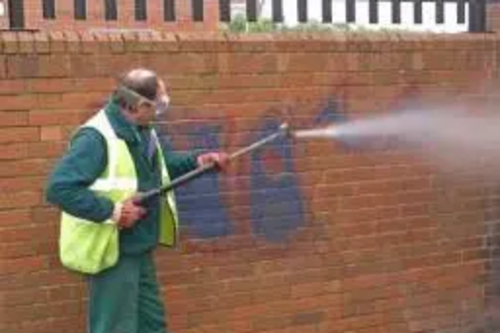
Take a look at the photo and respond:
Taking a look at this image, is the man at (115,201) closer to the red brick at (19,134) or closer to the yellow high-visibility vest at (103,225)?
the yellow high-visibility vest at (103,225)

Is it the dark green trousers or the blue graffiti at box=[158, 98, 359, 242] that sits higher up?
the blue graffiti at box=[158, 98, 359, 242]

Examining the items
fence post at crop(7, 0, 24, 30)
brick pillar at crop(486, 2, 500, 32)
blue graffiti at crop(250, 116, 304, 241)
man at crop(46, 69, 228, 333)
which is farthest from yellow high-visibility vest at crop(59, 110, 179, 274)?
brick pillar at crop(486, 2, 500, 32)

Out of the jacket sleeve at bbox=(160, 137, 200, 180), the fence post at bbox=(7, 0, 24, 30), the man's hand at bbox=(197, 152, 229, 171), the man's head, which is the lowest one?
the jacket sleeve at bbox=(160, 137, 200, 180)

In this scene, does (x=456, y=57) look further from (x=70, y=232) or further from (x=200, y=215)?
(x=70, y=232)

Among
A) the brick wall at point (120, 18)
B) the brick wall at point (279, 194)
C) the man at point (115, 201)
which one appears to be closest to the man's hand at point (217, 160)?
the man at point (115, 201)

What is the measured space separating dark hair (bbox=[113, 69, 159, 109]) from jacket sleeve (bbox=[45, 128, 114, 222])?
22 cm

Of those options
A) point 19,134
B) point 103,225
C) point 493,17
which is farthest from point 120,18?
point 493,17

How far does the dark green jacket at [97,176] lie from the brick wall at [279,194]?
0.59 m

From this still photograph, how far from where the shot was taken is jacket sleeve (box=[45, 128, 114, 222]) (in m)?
4.49

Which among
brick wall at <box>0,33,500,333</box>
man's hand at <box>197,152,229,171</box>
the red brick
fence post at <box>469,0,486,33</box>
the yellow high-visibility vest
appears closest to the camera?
the yellow high-visibility vest

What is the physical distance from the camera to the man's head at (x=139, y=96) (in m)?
4.71

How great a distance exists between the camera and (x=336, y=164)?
620 cm

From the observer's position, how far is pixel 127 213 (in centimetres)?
459

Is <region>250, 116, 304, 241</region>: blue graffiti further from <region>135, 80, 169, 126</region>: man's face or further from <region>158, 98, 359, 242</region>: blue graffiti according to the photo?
<region>135, 80, 169, 126</region>: man's face
